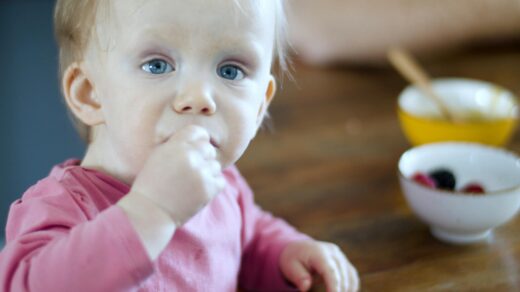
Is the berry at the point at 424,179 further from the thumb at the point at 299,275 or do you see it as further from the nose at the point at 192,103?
the nose at the point at 192,103

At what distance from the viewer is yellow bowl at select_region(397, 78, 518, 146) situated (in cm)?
101

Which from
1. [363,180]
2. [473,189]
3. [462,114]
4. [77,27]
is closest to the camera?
[77,27]

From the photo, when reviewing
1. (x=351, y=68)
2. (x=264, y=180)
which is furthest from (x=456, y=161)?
(x=351, y=68)

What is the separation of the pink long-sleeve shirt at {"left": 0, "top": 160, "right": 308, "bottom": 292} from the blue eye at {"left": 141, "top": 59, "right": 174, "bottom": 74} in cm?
12

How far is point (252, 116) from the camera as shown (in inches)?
23.9

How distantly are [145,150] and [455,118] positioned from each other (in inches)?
27.1

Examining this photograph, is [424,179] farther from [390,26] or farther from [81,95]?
[390,26]

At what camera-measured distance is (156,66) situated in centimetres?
56

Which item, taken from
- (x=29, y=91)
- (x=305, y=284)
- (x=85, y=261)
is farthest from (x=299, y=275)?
(x=29, y=91)

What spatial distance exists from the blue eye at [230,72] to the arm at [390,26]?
824 mm

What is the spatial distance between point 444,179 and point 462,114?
342mm

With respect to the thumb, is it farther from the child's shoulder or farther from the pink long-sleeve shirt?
the child's shoulder

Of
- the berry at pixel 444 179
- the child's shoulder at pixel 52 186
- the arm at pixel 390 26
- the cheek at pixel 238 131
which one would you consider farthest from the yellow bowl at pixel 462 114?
the child's shoulder at pixel 52 186

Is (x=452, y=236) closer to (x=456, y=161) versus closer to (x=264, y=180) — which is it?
(x=456, y=161)
